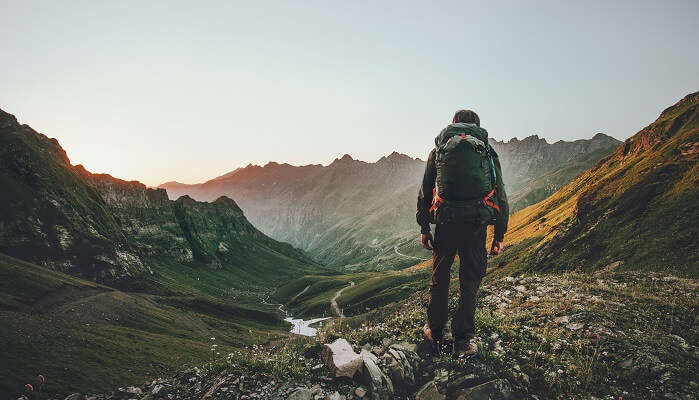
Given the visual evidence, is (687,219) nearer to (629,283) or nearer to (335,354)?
(629,283)

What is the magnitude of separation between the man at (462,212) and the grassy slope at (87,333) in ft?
79.0

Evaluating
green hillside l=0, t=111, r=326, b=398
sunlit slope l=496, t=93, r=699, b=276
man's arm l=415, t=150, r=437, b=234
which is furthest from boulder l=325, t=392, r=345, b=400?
sunlit slope l=496, t=93, r=699, b=276

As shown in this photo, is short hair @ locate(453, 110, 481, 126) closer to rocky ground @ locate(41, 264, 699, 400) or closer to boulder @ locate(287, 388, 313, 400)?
rocky ground @ locate(41, 264, 699, 400)

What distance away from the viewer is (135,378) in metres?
52.6

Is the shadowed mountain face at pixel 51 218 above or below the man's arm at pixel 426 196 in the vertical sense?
above

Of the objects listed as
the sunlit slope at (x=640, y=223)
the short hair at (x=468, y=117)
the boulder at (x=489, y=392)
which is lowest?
the sunlit slope at (x=640, y=223)

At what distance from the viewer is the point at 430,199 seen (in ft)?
33.9

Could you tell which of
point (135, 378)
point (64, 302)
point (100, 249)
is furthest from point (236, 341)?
point (100, 249)

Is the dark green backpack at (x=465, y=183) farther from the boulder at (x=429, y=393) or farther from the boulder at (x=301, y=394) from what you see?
the boulder at (x=301, y=394)

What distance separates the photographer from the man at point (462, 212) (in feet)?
29.6

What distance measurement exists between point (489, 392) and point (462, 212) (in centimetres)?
436

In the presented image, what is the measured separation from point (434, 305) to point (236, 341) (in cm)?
11380

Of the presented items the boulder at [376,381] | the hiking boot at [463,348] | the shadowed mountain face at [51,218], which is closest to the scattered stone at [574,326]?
the hiking boot at [463,348]

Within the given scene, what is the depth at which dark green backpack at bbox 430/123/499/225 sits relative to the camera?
353 inches
